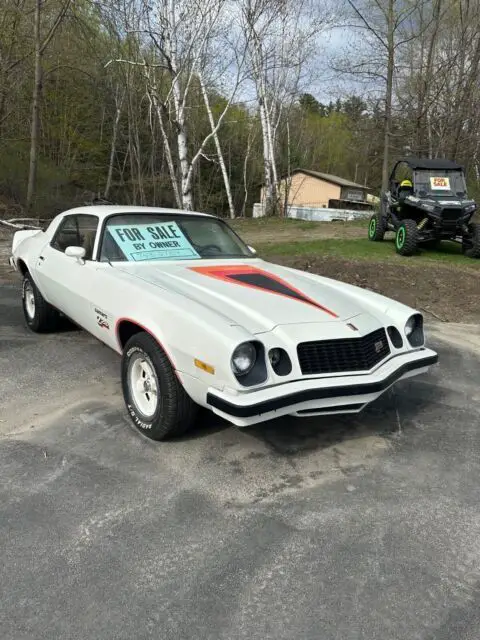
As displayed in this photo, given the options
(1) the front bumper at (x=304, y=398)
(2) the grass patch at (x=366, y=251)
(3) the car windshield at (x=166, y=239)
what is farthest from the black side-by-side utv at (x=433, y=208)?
(1) the front bumper at (x=304, y=398)

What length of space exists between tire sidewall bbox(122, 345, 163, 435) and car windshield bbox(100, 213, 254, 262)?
3.34 ft

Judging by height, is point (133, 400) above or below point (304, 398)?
below

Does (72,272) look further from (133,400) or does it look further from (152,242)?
(133,400)

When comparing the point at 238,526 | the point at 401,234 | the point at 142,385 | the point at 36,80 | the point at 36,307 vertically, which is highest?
the point at 36,80

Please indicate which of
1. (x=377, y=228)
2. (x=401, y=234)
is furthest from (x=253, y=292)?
(x=377, y=228)

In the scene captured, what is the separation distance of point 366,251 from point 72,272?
27.8 feet

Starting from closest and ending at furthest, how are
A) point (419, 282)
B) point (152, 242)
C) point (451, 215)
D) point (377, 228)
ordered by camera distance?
point (152, 242), point (419, 282), point (451, 215), point (377, 228)

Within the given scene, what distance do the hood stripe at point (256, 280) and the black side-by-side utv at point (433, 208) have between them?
768 centimetres

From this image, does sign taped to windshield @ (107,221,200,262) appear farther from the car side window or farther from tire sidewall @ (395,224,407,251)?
tire sidewall @ (395,224,407,251)

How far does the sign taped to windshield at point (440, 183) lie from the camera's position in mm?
11422

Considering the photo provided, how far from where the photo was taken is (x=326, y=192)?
4500 centimetres

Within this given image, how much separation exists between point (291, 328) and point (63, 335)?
335 cm

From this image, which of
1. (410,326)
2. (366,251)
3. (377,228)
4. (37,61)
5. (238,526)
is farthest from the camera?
(37,61)

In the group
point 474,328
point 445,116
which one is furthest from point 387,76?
point 474,328
